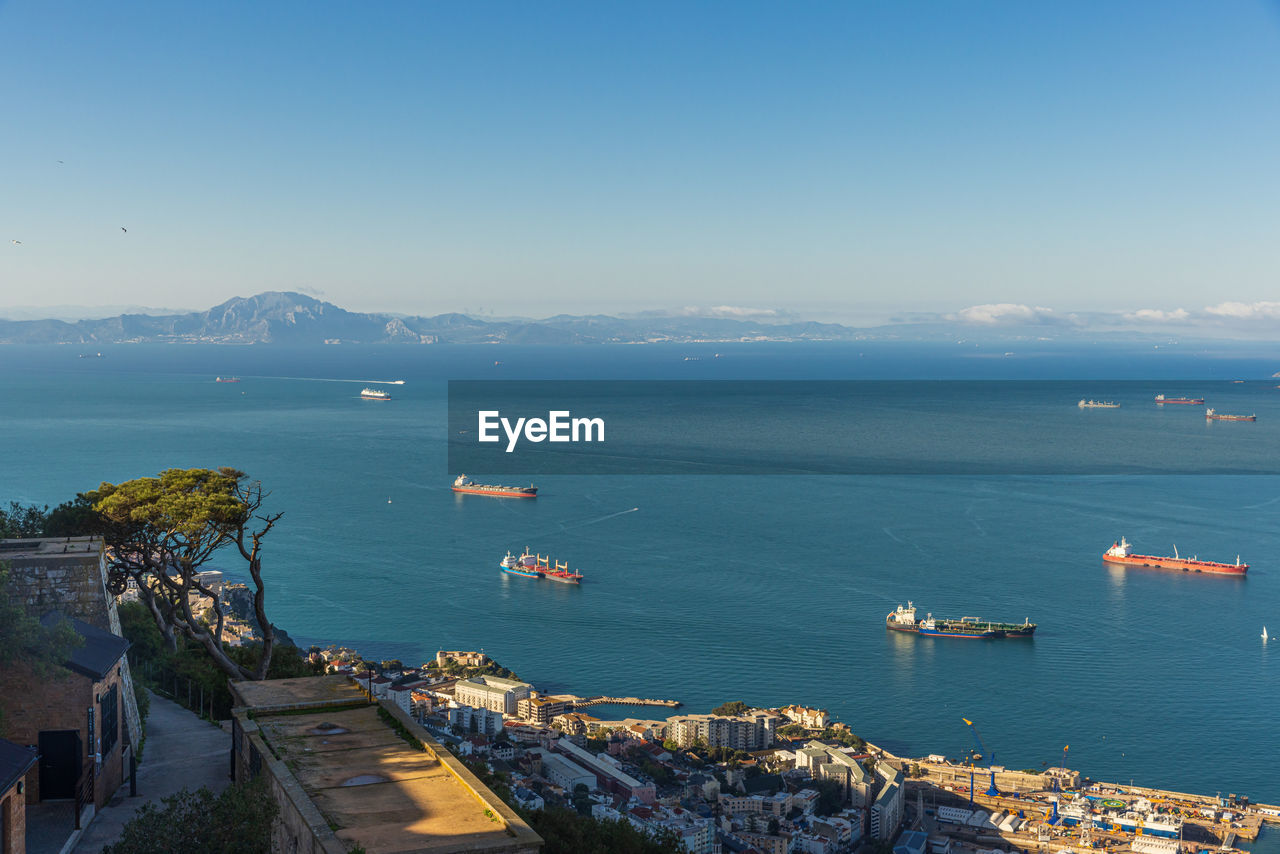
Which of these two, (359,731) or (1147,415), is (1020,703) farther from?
(1147,415)

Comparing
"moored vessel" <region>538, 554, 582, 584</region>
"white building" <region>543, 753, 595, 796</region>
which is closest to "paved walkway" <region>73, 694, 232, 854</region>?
"white building" <region>543, 753, 595, 796</region>

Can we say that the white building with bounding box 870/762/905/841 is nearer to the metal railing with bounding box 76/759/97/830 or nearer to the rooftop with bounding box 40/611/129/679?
the rooftop with bounding box 40/611/129/679

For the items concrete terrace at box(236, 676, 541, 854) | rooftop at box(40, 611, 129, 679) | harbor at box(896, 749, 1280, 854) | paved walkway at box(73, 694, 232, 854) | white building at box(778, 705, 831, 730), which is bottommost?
harbor at box(896, 749, 1280, 854)

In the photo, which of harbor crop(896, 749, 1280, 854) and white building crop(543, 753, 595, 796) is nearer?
harbor crop(896, 749, 1280, 854)

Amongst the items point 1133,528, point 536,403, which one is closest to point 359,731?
point 1133,528

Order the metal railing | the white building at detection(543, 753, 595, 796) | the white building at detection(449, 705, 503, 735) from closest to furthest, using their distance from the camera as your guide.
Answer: the metal railing
the white building at detection(543, 753, 595, 796)
the white building at detection(449, 705, 503, 735)

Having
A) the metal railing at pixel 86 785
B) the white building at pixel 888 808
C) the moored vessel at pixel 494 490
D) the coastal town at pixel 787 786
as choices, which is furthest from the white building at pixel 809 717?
the moored vessel at pixel 494 490

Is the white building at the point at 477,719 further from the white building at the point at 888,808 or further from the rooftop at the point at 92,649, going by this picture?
the rooftop at the point at 92,649
